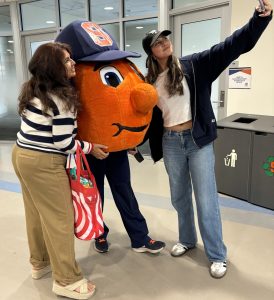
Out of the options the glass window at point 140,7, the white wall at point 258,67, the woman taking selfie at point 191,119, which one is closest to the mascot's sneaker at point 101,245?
the woman taking selfie at point 191,119

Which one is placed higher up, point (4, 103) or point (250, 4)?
point (250, 4)

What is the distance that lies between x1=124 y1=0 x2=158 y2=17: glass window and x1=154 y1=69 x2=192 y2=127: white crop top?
3070mm

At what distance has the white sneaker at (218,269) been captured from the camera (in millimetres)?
1994

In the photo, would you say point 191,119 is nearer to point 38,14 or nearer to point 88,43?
point 88,43

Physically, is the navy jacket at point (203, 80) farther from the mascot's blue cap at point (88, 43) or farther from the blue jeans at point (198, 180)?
the mascot's blue cap at point (88, 43)

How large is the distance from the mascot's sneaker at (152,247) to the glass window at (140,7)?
341 centimetres

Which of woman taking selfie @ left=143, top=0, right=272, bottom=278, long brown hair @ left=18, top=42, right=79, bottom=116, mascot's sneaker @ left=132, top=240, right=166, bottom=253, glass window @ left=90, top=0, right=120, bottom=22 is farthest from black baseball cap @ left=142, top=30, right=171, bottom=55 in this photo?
glass window @ left=90, top=0, right=120, bottom=22

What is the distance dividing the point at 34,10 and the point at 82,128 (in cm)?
488

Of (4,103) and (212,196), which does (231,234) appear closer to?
(212,196)

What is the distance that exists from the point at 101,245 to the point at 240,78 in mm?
2341

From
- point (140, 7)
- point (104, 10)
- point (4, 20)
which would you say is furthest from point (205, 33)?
point (4, 20)

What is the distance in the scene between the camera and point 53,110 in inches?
61.1

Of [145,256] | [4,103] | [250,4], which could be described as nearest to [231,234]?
[145,256]

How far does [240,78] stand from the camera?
354 centimetres
